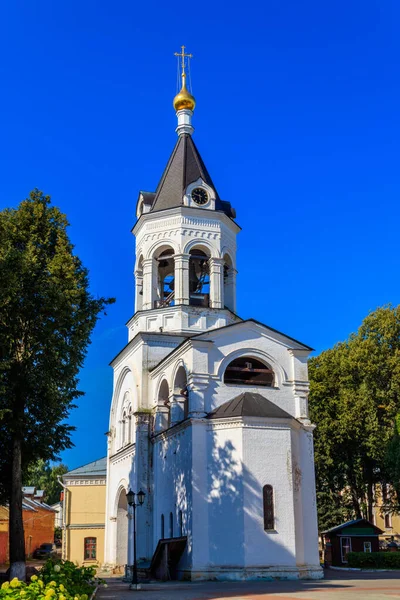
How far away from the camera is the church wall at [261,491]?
20844 millimetres

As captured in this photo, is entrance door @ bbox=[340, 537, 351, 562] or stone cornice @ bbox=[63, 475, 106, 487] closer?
entrance door @ bbox=[340, 537, 351, 562]

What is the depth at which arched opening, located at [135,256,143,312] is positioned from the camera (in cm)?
2953

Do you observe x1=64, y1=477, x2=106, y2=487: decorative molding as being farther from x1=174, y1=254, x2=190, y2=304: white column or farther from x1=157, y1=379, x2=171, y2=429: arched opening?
x1=174, y1=254, x2=190, y2=304: white column

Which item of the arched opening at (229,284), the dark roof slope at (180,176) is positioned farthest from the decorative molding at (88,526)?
the dark roof slope at (180,176)

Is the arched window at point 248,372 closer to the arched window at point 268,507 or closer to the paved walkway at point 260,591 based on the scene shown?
the arched window at point 268,507

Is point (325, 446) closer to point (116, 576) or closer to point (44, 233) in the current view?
point (116, 576)

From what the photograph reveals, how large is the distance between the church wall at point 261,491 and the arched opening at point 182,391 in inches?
140

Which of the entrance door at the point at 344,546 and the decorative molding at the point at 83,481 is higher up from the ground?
the decorative molding at the point at 83,481

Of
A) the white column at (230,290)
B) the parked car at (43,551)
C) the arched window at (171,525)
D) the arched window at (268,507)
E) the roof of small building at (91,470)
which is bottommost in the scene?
the parked car at (43,551)

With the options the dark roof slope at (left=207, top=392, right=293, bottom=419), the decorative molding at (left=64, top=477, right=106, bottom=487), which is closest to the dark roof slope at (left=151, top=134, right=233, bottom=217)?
the dark roof slope at (left=207, top=392, right=293, bottom=419)

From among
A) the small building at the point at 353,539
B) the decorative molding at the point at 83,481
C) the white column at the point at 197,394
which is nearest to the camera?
the white column at the point at 197,394

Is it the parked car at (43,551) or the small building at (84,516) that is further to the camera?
the parked car at (43,551)

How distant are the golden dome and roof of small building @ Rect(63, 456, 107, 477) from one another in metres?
20.2

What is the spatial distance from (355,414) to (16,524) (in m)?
22.2
